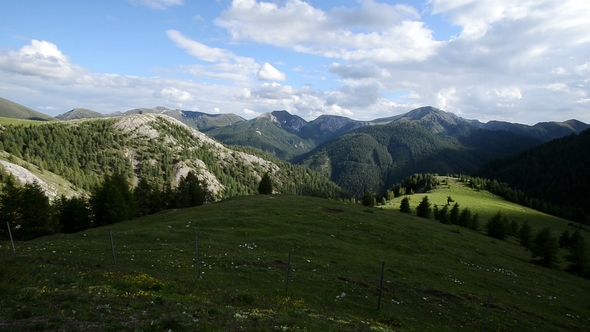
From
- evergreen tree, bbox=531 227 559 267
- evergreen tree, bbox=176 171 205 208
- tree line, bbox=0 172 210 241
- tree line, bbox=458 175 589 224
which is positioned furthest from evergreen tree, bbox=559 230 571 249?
tree line, bbox=0 172 210 241

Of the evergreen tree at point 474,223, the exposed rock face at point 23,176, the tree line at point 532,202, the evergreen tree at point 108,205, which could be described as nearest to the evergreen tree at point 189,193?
the evergreen tree at point 108,205

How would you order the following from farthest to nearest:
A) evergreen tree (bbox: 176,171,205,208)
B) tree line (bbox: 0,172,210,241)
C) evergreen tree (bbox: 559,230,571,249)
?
evergreen tree (bbox: 176,171,205,208)
evergreen tree (bbox: 559,230,571,249)
tree line (bbox: 0,172,210,241)

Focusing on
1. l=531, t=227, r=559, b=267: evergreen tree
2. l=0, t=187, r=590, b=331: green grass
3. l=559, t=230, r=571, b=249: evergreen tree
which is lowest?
l=559, t=230, r=571, b=249: evergreen tree

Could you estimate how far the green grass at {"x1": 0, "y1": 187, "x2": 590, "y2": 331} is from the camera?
43.6ft

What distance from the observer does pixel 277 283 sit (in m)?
24.7

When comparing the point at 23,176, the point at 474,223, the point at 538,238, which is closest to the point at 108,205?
the point at 538,238

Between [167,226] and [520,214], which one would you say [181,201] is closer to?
[167,226]

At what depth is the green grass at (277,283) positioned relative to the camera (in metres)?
13.3

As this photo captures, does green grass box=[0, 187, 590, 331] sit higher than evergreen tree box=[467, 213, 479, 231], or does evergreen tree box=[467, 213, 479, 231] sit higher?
green grass box=[0, 187, 590, 331]

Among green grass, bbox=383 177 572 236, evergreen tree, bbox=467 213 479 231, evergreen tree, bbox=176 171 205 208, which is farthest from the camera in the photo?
green grass, bbox=383 177 572 236

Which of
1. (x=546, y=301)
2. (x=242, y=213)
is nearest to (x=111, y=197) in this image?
(x=242, y=213)

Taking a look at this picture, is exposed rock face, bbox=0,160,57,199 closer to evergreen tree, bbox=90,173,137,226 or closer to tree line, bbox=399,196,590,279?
evergreen tree, bbox=90,173,137,226

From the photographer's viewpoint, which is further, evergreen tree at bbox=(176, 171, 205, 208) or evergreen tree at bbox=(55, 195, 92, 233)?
evergreen tree at bbox=(176, 171, 205, 208)

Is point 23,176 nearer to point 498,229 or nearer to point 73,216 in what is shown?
point 73,216
